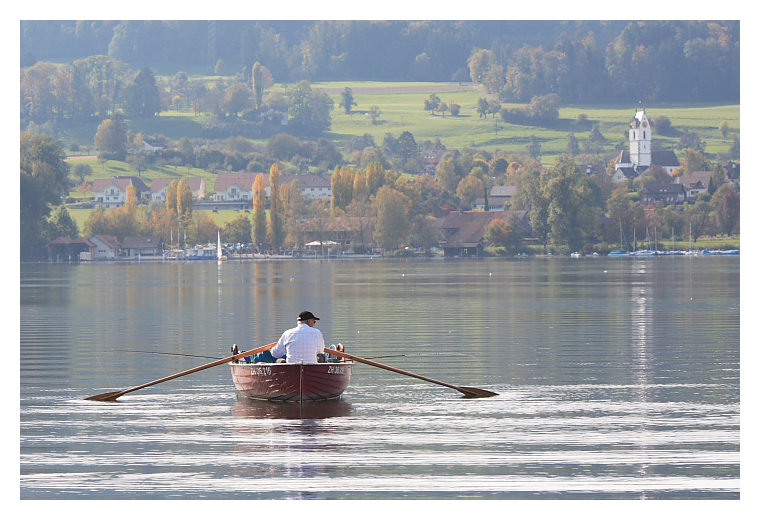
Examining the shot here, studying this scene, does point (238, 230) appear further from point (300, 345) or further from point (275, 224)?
point (300, 345)

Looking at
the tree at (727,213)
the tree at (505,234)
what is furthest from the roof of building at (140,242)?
the tree at (727,213)

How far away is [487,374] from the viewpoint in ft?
89.8

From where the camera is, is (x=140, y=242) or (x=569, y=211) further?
(x=140, y=242)

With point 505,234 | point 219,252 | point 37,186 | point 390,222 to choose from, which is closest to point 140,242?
point 219,252

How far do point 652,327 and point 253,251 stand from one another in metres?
157

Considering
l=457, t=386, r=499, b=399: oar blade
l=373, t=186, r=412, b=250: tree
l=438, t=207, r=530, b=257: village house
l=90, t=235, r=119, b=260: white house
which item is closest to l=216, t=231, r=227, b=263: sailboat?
l=90, t=235, r=119, b=260: white house

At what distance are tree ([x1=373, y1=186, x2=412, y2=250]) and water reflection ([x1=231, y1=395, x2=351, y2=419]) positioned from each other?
158651 mm

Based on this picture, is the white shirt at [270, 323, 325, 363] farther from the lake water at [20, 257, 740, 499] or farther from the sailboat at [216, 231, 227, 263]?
the sailboat at [216, 231, 227, 263]

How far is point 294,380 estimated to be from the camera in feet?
71.0

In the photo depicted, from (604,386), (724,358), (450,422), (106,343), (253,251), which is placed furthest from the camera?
(253,251)

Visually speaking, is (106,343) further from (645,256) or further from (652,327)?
(645,256)

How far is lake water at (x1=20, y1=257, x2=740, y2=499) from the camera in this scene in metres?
15.6

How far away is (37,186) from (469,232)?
64.9 m

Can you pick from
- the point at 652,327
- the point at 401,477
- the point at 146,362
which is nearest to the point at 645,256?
the point at 652,327
